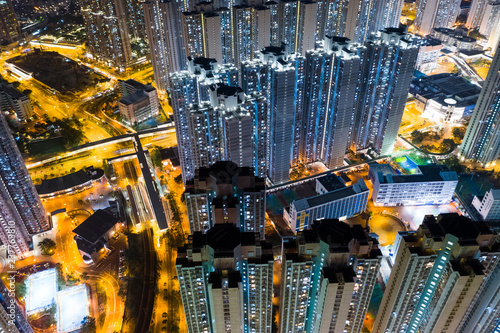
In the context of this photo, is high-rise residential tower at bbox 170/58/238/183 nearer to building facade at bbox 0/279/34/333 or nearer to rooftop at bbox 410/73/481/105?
building facade at bbox 0/279/34/333

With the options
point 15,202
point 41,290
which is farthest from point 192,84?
point 41,290

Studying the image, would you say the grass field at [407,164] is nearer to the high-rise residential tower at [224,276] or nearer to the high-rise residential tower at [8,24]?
the high-rise residential tower at [224,276]

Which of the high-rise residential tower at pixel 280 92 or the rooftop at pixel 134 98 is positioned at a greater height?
the high-rise residential tower at pixel 280 92

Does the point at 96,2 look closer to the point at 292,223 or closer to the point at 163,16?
the point at 163,16

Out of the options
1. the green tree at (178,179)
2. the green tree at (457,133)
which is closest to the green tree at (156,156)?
the green tree at (178,179)

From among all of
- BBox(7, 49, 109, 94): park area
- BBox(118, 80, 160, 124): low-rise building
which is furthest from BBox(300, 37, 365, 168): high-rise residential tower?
BBox(7, 49, 109, 94): park area

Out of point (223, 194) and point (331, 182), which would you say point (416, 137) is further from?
point (223, 194)
